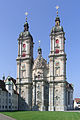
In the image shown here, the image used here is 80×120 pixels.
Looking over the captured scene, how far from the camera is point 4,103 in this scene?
69938 millimetres

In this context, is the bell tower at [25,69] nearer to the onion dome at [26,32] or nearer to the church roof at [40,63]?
the onion dome at [26,32]

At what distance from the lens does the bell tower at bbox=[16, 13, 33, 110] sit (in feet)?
246

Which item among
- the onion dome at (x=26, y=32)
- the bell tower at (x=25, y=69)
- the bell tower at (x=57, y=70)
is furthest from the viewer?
the onion dome at (x=26, y=32)

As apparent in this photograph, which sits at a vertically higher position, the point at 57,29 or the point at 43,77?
the point at 57,29

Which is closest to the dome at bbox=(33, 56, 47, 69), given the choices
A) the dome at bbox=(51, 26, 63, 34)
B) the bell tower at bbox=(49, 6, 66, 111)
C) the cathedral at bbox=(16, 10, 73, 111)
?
the cathedral at bbox=(16, 10, 73, 111)

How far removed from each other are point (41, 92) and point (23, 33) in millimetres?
26379

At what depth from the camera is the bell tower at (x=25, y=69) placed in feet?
246

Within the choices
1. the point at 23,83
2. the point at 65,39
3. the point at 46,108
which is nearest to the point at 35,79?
the point at 23,83

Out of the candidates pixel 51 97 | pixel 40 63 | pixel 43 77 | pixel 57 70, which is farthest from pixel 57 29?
pixel 51 97

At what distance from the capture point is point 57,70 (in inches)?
2876

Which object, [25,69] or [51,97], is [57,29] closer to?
[25,69]

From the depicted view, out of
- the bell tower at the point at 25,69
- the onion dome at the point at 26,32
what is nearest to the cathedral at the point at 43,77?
the bell tower at the point at 25,69

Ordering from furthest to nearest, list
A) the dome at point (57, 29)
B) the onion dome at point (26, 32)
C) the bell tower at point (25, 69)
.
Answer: the onion dome at point (26, 32) → the dome at point (57, 29) → the bell tower at point (25, 69)

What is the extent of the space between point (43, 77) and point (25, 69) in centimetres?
839
